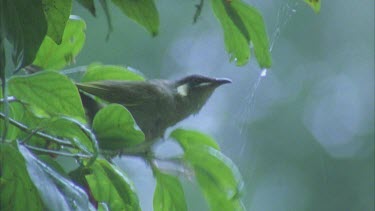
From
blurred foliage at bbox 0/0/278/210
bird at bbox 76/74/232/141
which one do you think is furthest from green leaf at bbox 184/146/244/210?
bird at bbox 76/74/232/141

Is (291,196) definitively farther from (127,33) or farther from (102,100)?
(102,100)

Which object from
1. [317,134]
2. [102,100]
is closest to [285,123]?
[317,134]

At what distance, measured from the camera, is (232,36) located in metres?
0.97

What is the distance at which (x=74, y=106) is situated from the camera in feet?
3.29

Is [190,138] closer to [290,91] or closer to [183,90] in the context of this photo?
[183,90]

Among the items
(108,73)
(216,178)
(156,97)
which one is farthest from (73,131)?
(156,97)

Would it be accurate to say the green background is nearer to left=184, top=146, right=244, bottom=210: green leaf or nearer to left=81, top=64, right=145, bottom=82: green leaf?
left=81, top=64, right=145, bottom=82: green leaf

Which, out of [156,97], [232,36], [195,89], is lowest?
[195,89]

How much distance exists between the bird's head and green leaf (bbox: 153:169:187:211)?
0.93 m

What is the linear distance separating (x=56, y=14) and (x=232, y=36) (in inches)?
8.9

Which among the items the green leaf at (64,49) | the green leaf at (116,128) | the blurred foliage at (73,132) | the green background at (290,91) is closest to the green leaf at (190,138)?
the blurred foliage at (73,132)

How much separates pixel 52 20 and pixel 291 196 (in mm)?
2354

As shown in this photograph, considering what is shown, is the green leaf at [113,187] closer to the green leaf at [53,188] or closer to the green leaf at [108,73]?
the green leaf at [53,188]

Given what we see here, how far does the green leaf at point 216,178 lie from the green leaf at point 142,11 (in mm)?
231
